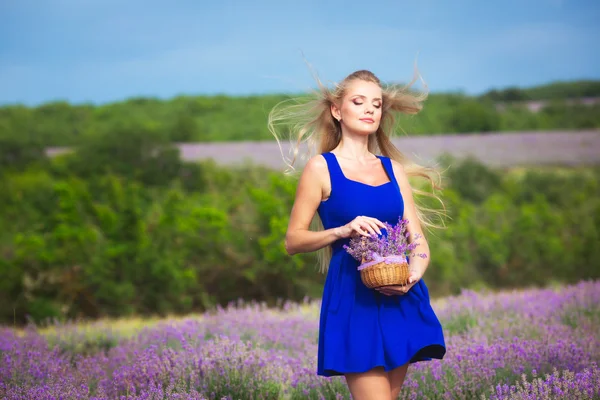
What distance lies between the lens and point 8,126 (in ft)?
90.6

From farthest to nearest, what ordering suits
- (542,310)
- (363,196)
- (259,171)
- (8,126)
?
(8,126) < (259,171) < (542,310) < (363,196)

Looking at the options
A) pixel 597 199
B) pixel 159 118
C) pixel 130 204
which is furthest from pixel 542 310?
pixel 159 118

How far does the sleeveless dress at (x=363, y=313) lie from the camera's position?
316cm

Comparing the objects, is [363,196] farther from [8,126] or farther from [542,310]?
[8,126]

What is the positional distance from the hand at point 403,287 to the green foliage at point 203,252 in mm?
6734

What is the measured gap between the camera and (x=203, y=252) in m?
10.9

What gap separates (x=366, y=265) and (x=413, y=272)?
0.90ft

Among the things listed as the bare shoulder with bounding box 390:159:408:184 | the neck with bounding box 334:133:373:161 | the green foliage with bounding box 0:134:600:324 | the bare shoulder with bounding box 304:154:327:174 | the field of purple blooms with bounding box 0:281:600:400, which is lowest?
the green foliage with bounding box 0:134:600:324

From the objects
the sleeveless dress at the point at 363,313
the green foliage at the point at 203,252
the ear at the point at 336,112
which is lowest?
the green foliage at the point at 203,252

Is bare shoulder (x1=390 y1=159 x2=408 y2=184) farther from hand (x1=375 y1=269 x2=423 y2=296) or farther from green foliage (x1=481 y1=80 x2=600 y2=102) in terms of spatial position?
green foliage (x1=481 y1=80 x2=600 y2=102)

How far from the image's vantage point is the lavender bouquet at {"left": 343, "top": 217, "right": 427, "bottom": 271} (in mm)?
3062

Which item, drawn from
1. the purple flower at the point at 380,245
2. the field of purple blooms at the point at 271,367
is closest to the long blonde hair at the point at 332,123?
the purple flower at the point at 380,245

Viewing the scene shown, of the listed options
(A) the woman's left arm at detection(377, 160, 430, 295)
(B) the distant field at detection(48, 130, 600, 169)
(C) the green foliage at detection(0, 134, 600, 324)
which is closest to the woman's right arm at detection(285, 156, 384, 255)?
(A) the woman's left arm at detection(377, 160, 430, 295)

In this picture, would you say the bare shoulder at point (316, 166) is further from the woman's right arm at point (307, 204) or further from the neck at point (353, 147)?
the neck at point (353, 147)
